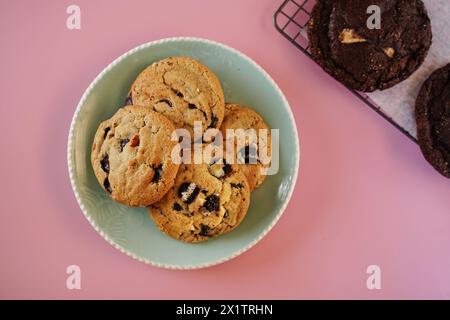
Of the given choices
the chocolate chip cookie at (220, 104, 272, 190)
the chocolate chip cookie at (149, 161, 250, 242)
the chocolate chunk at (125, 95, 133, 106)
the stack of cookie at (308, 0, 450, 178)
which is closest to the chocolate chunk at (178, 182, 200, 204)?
the chocolate chip cookie at (149, 161, 250, 242)

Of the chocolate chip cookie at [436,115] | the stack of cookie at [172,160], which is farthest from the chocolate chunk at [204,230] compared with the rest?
the chocolate chip cookie at [436,115]

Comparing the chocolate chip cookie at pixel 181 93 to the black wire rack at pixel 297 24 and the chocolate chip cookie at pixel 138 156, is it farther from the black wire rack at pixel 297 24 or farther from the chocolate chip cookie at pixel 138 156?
the black wire rack at pixel 297 24

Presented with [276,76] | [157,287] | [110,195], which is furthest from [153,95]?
[157,287]

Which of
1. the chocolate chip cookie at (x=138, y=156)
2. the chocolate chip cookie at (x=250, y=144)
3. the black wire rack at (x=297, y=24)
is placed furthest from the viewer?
the black wire rack at (x=297, y=24)

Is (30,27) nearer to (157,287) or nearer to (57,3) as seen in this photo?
(57,3)

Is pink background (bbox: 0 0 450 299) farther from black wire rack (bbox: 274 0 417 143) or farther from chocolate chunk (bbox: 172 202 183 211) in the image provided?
chocolate chunk (bbox: 172 202 183 211)

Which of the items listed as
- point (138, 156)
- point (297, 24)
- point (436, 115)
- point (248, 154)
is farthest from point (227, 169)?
point (436, 115)

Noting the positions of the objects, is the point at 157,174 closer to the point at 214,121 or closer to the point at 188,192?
the point at 188,192
